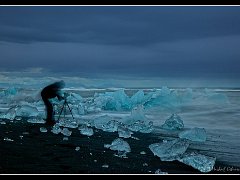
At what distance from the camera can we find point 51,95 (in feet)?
9.44

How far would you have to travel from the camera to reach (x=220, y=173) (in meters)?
2.65

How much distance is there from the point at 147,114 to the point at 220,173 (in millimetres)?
739

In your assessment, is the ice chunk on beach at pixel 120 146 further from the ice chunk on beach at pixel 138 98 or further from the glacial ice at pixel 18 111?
the glacial ice at pixel 18 111

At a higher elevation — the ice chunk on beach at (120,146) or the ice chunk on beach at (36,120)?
the ice chunk on beach at (36,120)


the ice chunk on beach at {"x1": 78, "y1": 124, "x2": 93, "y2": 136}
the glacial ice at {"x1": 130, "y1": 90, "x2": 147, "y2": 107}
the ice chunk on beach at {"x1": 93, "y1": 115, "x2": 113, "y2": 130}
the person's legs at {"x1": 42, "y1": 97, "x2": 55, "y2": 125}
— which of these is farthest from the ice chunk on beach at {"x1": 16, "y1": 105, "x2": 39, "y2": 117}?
the glacial ice at {"x1": 130, "y1": 90, "x2": 147, "y2": 107}

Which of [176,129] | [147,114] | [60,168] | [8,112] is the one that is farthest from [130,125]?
[8,112]

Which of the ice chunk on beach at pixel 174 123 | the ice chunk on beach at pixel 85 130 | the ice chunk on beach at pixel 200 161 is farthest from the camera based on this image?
the ice chunk on beach at pixel 85 130

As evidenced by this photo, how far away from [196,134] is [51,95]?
4.10 feet

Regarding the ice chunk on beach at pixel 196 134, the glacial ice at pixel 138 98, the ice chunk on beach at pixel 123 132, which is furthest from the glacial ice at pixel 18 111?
the ice chunk on beach at pixel 196 134

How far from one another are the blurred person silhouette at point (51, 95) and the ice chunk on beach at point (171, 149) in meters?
0.92

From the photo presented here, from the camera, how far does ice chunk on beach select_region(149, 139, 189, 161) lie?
Result: 2.65 m

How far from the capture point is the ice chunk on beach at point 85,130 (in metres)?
2.95

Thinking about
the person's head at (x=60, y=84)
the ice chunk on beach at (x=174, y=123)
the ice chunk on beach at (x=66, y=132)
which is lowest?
the ice chunk on beach at (x=66, y=132)

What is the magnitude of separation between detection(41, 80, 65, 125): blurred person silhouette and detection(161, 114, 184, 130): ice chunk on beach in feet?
3.02
